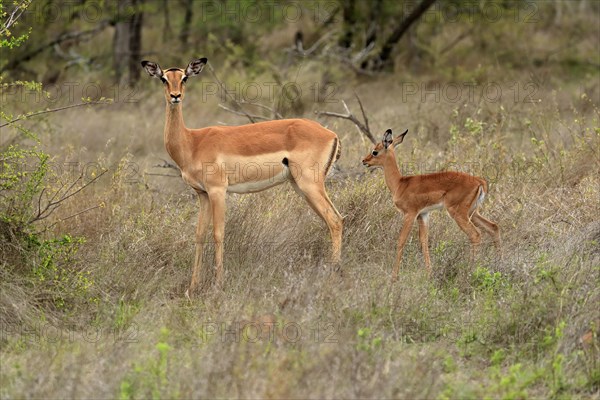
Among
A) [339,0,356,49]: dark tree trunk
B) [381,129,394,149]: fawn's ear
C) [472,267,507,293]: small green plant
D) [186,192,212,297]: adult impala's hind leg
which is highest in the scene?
[381,129,394,149]: fawn's ear

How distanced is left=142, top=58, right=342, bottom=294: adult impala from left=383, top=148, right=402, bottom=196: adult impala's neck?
610 mm

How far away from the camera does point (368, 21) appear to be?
20.2 metres

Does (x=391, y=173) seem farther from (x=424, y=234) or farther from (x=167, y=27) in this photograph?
(x=167, y=27)

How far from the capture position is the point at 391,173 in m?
8.55

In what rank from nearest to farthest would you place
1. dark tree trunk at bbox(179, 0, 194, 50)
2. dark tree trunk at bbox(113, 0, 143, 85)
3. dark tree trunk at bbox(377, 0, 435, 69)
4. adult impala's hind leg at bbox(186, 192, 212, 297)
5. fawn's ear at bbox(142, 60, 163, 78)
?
adult impala's hind leg at bbox(186, 192, 212, 297) → fawn's ear at bbox(142, 60, 163, 78) → dark tree trunk at bbox(377, 0, 435, 69) → dark tree trunk at bbox(113, 0, 143, 85) → dark tree trunk at bbox(179, 0, 194, 50)

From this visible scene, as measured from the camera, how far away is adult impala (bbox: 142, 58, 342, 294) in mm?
7965

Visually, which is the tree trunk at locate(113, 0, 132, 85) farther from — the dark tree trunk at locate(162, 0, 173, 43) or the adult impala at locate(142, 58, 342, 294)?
the adult impala at locate(142, 58, 342, 294)

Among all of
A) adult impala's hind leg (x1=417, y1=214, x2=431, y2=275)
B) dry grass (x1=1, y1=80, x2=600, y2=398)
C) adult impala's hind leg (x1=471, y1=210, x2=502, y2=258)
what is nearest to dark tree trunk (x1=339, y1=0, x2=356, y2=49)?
dry grass (x1=1, y1=80, x2=600, y2=398)

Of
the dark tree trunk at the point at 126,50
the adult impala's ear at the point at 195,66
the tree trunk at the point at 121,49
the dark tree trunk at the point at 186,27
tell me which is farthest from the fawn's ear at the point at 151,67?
the dark tree trunk at the point at 186,27

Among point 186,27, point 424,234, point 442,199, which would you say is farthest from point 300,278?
point 186,27

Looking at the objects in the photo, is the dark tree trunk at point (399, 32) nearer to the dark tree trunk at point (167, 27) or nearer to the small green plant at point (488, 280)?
the dark tree trunk at point (167, 27)

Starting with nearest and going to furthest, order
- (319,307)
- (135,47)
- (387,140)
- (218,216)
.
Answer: (319,307) → (218,216) → (387,140) → (135,47)

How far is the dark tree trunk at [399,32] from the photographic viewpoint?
17969 millimetres

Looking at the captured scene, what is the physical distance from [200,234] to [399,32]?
11.5 metres
